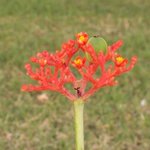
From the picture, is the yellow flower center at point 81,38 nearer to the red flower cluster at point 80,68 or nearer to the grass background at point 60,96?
the red flower cluster at point 80,68

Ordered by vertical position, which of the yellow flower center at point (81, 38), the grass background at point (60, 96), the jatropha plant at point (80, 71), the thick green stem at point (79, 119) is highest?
the grass background at point (60, 96)

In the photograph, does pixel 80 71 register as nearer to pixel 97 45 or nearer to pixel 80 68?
pixel 80 68

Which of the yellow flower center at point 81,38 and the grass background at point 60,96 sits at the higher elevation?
the grass background at point 60,96

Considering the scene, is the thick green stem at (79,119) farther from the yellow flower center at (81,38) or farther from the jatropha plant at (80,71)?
the yellow flower center at (81,38)

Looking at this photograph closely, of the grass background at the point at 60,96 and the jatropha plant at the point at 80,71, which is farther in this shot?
the grass background at the point at 60,96

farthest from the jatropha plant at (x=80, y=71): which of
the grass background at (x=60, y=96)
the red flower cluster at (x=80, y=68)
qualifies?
the grass background at (x=60, y=96)

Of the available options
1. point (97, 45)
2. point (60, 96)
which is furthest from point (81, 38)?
point (60, 96)

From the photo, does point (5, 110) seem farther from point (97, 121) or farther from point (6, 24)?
point (6, 24)

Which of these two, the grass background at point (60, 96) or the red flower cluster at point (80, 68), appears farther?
the grass background at point (60, 96)

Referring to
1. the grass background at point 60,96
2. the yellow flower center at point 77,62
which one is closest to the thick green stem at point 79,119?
the yellow flower center at point 77,62

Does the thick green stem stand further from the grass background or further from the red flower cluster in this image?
the grass background
